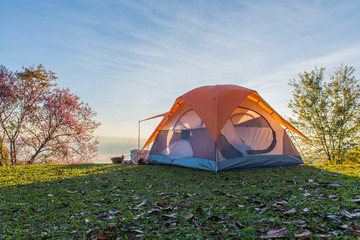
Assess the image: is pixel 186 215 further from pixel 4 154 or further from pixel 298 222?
pixel 4 154

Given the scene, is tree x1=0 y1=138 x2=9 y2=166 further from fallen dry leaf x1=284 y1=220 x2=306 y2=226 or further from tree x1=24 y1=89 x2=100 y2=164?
fallen dry leaf x1=284 y1=220 x2=306 y2=226

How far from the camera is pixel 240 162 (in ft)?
22.2

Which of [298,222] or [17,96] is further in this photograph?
[17,96]

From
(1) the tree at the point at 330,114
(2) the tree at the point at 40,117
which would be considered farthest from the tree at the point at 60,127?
(1) the tree at the point at 330,114

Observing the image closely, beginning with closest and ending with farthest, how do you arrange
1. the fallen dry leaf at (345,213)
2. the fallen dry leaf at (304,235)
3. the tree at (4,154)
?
the fallen dry leaf at (304,235), the fallen dry leaf at (345,213), the tree at (4,154)

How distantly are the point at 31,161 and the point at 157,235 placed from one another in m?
13.2

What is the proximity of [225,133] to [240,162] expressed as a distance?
3.09ft

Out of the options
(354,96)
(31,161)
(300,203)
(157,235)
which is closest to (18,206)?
(157,235)

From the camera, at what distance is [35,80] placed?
41.6ft

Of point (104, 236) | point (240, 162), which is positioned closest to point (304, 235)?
point (104, 236)

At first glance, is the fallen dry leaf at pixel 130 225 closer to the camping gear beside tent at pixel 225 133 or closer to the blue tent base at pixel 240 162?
the camping gear beside tent at pixel 225 133

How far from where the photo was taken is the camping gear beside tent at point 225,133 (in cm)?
662

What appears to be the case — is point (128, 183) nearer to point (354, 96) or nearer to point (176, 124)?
point (176, 124)

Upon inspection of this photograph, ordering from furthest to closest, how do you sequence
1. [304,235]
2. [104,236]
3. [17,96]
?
[17,96]
[104,236]
[304,235]
